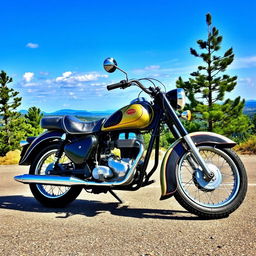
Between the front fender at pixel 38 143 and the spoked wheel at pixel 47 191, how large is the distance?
101 millimetres

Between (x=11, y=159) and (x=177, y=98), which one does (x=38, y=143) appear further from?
(x=11, y=159)

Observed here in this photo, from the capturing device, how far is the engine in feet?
14.1

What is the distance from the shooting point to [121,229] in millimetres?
3695

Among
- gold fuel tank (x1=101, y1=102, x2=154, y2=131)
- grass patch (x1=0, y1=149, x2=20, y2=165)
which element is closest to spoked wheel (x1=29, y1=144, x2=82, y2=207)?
gold fuel tank (x1=101, y1=102, x2=154, y2=131)

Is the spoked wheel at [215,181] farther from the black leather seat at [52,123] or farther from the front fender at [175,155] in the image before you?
the black leather seat at [52,123]

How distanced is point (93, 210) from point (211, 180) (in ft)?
5.35

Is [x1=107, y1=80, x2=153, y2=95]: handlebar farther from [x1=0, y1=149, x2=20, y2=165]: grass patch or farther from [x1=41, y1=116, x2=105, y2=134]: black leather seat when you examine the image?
[x1=0, y1=149, x2=20, y2=165]: grass patch

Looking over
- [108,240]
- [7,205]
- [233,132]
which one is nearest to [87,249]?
[108,240]

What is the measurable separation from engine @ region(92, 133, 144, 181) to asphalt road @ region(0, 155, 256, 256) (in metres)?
0.51

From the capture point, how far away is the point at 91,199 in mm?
5199

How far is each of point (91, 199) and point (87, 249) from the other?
2061 mm

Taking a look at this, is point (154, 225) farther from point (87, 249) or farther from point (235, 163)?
point (235, 163)

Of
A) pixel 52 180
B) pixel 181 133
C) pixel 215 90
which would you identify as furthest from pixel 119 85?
pixel 215 90

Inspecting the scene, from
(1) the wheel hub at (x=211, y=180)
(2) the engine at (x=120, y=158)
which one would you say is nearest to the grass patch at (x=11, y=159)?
(2) the engine at (x=120, y=158)
